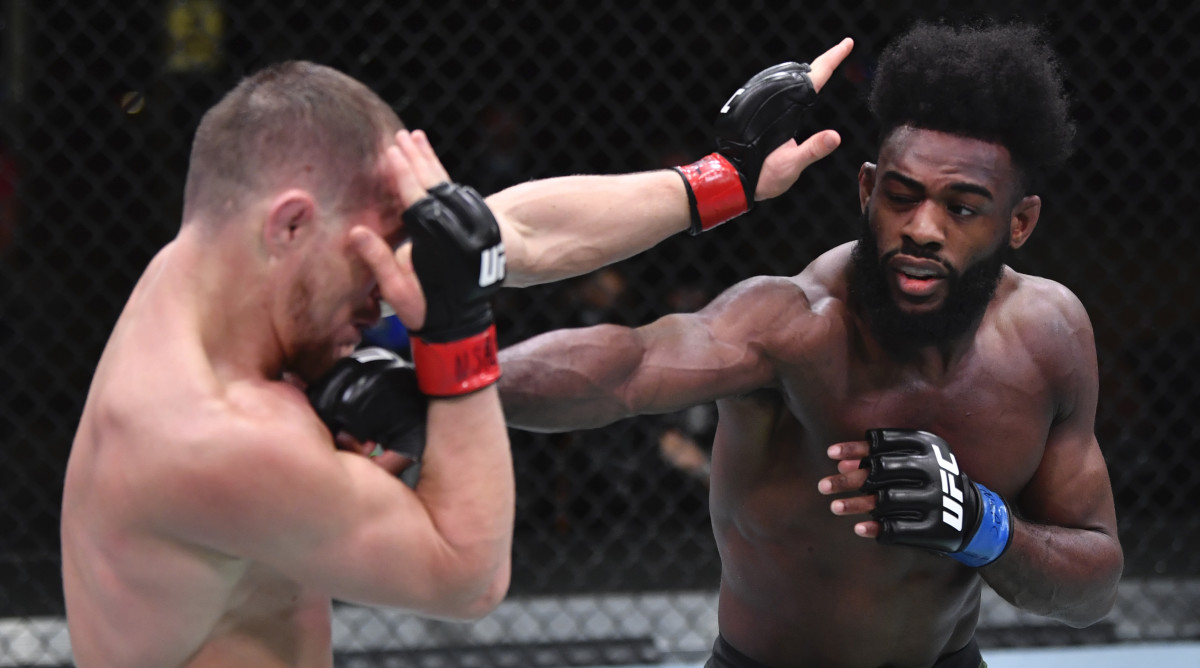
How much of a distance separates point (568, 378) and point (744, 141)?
0.38m

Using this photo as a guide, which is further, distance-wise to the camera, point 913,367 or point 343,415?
point 913,367

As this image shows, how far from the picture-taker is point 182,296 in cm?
112

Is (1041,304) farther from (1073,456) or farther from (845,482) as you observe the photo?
(845,482)

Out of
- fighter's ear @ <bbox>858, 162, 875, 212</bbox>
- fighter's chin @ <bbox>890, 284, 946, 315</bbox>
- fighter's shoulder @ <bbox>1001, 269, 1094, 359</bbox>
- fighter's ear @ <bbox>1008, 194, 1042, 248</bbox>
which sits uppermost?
fighter's ear @ <bbox>858, 162, 875, 212</bbox>

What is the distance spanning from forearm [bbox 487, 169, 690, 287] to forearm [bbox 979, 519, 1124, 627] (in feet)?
2.17

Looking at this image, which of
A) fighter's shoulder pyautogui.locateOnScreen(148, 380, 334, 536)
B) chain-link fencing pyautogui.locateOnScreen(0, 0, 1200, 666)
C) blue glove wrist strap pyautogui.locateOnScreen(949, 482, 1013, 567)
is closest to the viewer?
fighter's shoulder pyautogui.locateOnScreen(148, 380, 334, 536)

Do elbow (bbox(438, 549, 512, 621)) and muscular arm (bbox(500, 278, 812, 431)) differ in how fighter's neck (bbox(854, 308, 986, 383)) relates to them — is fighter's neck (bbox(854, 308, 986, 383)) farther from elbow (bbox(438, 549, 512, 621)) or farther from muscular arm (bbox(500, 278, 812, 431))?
elbow (bbox(438, 549, 512, 621))

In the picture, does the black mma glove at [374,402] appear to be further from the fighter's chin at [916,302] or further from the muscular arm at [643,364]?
the fighter's chin at [916,302]

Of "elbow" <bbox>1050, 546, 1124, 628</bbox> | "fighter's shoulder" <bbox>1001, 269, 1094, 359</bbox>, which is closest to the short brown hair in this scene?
"fighter's shoulder" <bbox>1001, 269, 1094, 359</bbox>

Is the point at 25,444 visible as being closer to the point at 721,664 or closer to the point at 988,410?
the point at 721,664

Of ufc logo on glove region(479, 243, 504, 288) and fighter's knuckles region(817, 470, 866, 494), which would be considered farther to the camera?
fighter's knuckles region(817, 470, 866, 494)

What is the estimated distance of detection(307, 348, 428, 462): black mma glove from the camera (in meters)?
1.13

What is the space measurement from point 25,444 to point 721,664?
235cm

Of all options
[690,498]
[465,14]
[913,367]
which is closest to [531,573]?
[690,498]
